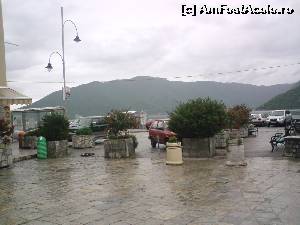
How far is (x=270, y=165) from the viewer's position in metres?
12.7

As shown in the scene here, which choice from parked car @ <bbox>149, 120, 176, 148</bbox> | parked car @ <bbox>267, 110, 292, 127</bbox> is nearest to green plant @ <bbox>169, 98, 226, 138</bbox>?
parked car @ <bbox>149, 120, 176, 148</bbox>

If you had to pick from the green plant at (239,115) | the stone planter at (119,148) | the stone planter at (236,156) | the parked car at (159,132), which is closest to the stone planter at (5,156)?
the stone planter at (119,148)

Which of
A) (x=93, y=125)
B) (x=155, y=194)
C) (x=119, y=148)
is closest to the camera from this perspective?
(x=155, y=194)

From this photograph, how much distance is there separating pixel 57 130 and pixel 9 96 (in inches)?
125

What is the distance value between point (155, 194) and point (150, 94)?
110 meters

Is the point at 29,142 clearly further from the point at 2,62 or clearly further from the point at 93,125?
the point at 93,125

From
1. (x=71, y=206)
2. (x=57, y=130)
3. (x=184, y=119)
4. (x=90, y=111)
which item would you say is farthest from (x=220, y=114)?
(x=90, y=111)

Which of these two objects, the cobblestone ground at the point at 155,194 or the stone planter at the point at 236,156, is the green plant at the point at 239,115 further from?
the stone planter at the point at 236,156

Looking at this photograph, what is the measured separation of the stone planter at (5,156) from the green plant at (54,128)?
121 inches

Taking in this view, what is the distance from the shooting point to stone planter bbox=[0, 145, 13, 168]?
15.0 m

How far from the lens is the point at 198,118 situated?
15.2 m

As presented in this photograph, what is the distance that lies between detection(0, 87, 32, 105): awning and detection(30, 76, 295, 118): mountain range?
67634 mm

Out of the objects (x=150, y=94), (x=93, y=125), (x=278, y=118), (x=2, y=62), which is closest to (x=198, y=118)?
(x=2, y=62)

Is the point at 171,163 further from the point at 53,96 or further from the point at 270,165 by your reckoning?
the point at 53,96
